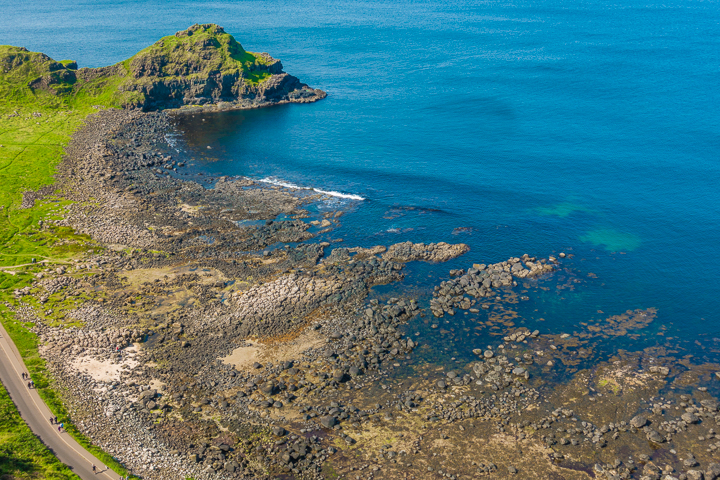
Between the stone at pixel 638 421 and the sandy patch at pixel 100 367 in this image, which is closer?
the stone at pixel 638 421

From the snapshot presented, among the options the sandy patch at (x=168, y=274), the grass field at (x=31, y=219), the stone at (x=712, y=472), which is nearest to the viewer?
the stone at (x=712, y=472)

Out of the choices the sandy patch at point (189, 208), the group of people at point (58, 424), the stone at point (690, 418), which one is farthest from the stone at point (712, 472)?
the sandy patch at point (189, 208)

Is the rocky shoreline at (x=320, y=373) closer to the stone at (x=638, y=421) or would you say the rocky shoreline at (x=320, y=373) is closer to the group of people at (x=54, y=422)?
the stone at (x=638, y=421)

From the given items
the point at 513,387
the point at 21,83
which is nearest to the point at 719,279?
the point at 513,387

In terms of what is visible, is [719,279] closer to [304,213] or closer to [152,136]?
[304,213]

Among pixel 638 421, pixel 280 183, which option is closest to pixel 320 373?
pixel 638 421
